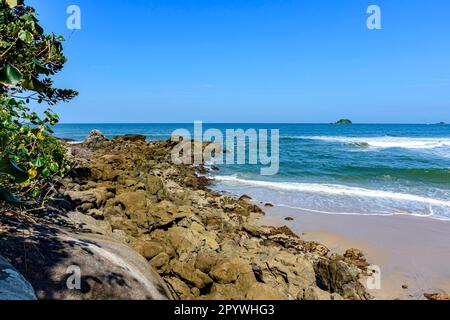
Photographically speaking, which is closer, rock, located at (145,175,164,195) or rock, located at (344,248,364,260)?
rock, located at (344,248,364,260)

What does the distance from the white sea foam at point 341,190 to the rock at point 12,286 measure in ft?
55.1

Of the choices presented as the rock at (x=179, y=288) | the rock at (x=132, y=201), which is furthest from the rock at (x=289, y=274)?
the rock at (x=132, y=201)

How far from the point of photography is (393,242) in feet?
35.9

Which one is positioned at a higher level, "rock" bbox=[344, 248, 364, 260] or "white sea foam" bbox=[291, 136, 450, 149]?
"white sea foam" bbox=[291, 136, 450, 149]

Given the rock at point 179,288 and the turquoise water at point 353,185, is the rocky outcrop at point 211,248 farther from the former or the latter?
the turquoise water at point 353,185

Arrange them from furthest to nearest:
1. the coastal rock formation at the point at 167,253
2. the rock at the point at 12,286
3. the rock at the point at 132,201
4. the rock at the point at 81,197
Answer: the rock at the point at 132,201 → the rock at the point at 81,197 → the coastal rock formation at the point at 167,253 → the rock at the point at 12,286

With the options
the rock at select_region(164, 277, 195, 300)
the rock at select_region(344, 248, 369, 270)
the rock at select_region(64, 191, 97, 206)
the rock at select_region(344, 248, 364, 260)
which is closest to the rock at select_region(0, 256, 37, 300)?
the rock at select_region(164, 277, 195, 300)

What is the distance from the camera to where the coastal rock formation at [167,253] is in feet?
14.6

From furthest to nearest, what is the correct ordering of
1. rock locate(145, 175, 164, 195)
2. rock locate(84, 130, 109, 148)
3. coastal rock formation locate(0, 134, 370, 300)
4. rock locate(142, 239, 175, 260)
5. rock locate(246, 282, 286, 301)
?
rock locate(84, 130, 109, 148), rock locate(145, 175, 164, 195), rock locate(142, 239, 175, 260), rock locate(246, 282, 286, 301), coastal rock formation locate(0, 134, 370, 300)

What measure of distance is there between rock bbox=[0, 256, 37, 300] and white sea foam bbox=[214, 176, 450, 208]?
16.8 m

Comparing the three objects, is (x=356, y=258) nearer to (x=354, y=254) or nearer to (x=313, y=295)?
(x=354, y=254)

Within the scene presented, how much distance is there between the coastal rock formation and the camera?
4465 millimetres

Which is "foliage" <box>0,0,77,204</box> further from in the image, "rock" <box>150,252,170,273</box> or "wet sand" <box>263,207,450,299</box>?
"wet sand" <box>263,207,450,299</box>

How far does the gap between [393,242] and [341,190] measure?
8058 millimetres
